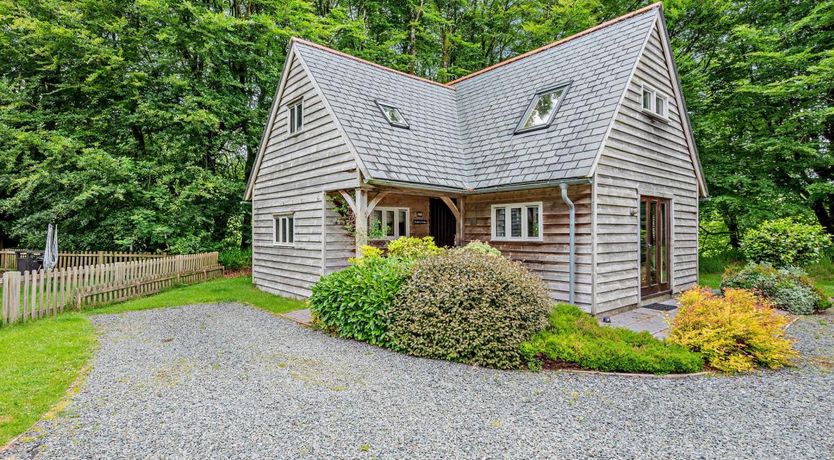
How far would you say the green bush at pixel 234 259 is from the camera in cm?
1672

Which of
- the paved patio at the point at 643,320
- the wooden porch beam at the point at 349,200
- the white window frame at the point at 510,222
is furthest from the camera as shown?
the wooden porch beam at the point at 349,200

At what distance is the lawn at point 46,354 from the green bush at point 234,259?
17.7 feet

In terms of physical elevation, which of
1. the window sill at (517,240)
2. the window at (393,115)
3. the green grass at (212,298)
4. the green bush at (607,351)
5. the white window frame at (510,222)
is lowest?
the green grass at (212,298)

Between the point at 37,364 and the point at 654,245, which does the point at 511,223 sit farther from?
the point at 37,364

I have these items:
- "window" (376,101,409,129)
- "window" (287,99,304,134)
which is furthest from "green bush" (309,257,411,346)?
"window" (287,99,304,134)

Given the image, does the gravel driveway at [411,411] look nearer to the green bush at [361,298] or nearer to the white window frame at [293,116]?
the green bush at [361,298]

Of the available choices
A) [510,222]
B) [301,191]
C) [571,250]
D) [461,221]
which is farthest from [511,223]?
[301,191]

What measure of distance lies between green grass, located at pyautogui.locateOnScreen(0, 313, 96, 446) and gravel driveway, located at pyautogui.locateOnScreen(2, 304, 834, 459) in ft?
0.88

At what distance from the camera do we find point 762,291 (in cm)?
920

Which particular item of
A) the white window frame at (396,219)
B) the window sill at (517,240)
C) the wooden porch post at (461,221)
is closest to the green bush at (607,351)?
the window sill at (517,240)

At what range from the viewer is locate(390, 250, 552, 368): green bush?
5637mm

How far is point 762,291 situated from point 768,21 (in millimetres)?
12025

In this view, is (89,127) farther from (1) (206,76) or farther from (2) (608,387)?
(2) (608,387)

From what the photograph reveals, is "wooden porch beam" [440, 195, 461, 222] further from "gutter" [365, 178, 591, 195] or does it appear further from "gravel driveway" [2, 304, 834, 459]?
"gravel driveway" [2, 304, 834, 459]
